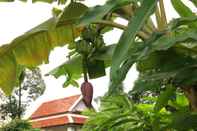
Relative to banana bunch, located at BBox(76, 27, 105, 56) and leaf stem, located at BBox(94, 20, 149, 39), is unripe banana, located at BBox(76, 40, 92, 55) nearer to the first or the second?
banana bunch, located at BBox(76, 27, 105, 56)

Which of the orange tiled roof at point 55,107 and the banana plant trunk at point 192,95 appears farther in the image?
the orange tiled roof at point 55,107

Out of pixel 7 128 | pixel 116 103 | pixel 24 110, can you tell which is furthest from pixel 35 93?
pixel 116 103

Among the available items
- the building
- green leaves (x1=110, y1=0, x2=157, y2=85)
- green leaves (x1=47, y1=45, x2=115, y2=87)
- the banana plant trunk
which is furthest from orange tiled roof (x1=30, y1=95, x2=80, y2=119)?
green leaves (x1=110, y1=0, x2=157, y2=85)

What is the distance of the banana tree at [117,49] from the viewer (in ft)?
5.92

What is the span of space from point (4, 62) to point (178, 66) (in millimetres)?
905

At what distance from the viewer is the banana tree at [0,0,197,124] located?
5.92 ft

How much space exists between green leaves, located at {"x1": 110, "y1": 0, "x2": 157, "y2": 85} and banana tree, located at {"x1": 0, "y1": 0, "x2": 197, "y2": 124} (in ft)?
0.04

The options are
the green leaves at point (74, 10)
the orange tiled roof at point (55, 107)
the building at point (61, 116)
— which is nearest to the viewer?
the green leaves at point (74, 10)

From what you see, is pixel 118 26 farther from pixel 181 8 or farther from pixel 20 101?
pixel 20 101

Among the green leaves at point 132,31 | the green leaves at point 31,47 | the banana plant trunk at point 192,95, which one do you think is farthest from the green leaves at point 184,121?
the green leaves at point 132,31

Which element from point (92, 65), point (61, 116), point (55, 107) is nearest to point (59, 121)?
point (61, 116)

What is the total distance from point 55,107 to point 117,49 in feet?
71.1

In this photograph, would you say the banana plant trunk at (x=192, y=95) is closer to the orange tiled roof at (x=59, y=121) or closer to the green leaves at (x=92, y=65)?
the green leaves at (x=92, y=65)

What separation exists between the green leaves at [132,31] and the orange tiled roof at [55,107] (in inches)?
771
